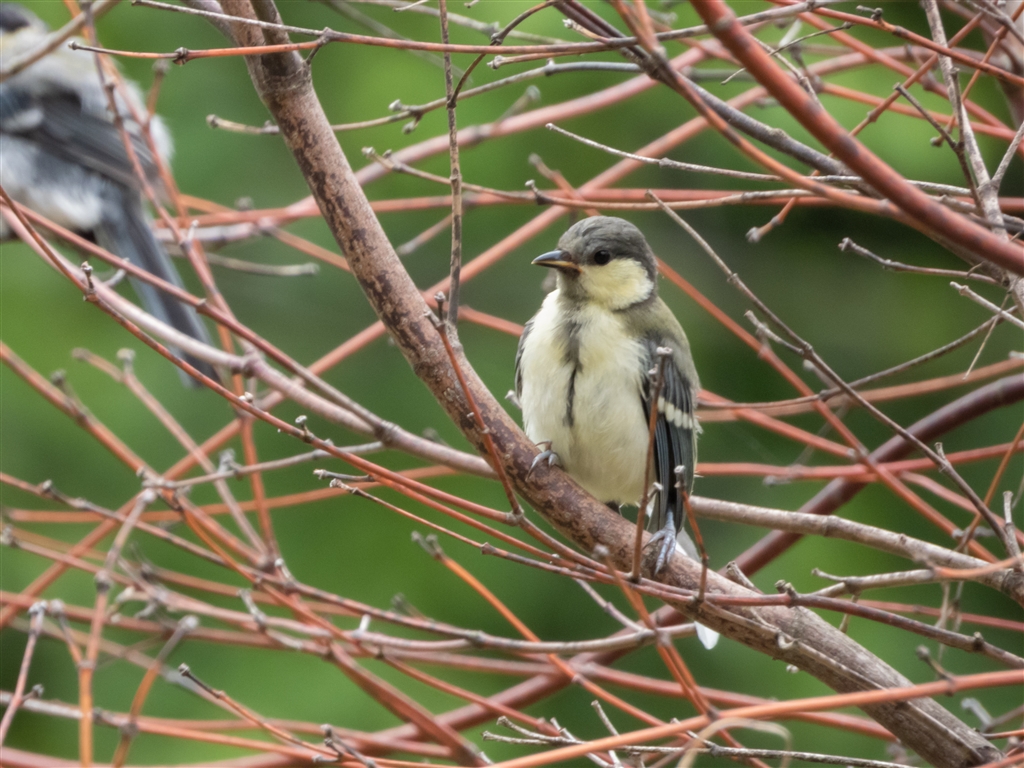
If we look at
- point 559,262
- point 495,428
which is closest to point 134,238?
point 559,262

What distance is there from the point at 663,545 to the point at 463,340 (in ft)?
6.90

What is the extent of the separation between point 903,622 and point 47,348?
10.0ft

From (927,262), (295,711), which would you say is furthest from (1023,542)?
(927,262)

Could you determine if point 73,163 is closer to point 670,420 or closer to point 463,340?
point 463,340

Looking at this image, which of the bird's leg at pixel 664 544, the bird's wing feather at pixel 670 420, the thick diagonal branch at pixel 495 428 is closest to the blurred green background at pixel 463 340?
the bird's wing feather at pixel 670 420

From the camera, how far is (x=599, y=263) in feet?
5.63

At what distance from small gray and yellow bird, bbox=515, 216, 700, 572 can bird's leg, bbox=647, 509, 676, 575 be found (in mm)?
184

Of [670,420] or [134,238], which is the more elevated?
[134,238]

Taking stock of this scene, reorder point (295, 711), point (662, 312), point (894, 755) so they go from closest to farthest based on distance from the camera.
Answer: point (894, 755), point (662, 312), point (295, 711)

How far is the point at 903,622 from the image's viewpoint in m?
0.76

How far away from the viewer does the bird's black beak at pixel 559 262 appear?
1659 mm

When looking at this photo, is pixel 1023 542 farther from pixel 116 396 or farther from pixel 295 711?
pixel 116 396

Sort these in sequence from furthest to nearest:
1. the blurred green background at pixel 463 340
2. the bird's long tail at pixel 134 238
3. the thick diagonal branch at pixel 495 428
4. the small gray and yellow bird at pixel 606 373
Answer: the blurred green background at pixel 463 340 < the bird's long tail at pixel 134 238 < the small gray and yellow bird at pixel 606 373 < the thick diagonal branch at pixel 495 428

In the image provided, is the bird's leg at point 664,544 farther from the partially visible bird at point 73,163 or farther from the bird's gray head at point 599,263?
the partially visible bird at point 73,163
